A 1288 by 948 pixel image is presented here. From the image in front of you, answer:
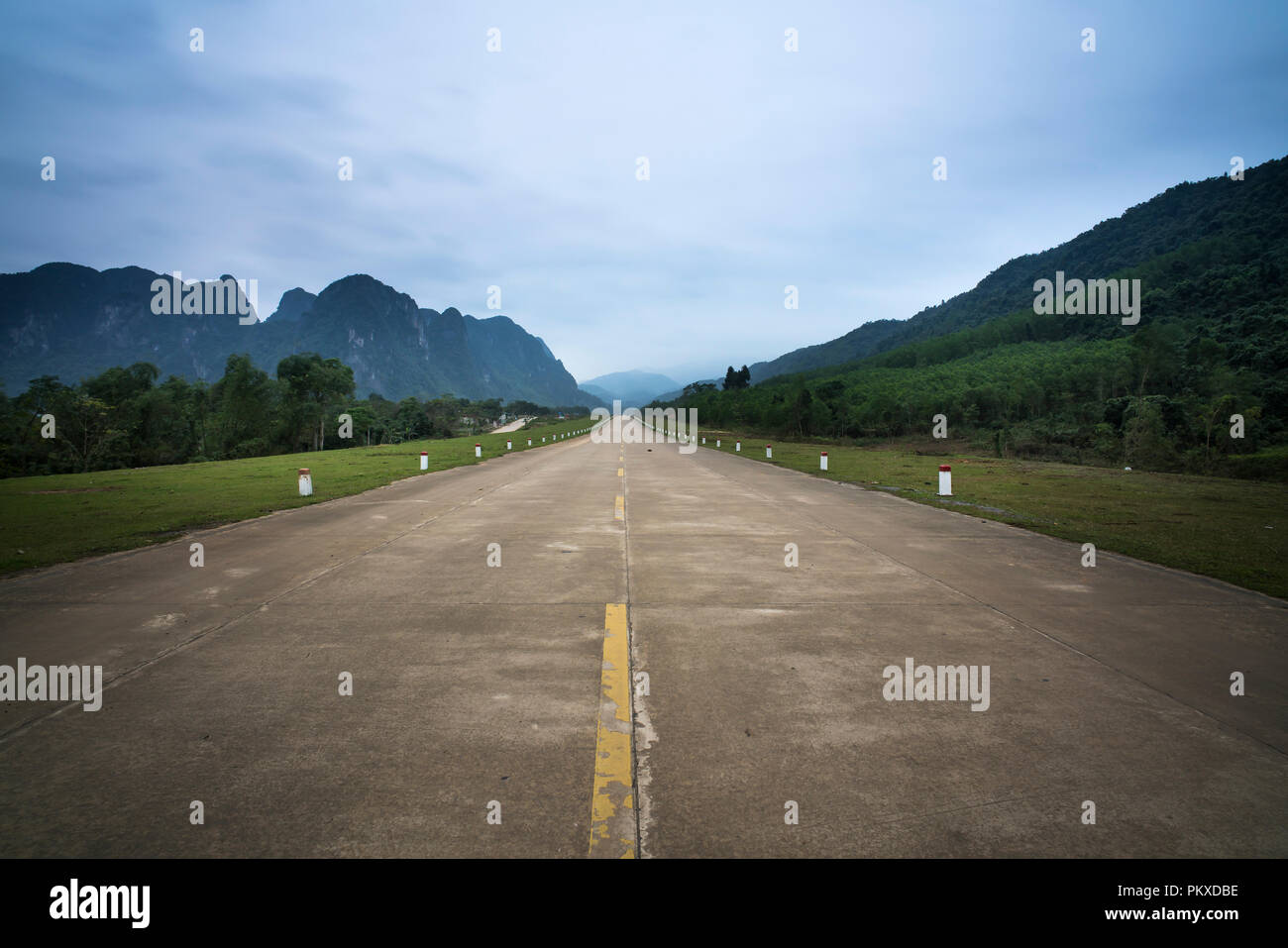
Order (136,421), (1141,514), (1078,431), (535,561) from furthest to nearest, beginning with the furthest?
(136,421), (1078,431), (1141,514), (535,561)

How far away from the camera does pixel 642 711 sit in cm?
386

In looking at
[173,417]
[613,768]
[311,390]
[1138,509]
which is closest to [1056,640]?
[613,768]

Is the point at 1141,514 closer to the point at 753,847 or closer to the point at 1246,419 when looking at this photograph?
the point at 753,847

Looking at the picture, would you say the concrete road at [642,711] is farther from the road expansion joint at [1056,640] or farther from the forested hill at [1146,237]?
the forested hill at [1146,237]

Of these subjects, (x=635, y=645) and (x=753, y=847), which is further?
(x=635, y=645)

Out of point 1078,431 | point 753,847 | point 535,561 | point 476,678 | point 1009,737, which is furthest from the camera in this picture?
point 1078,431

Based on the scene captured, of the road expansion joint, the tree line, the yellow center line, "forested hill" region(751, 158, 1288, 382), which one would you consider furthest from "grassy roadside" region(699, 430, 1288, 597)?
"forested hill" region(751, 158, 1288, 382)

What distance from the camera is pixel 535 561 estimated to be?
27.0 ft

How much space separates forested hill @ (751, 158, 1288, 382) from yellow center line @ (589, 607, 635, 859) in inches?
5388

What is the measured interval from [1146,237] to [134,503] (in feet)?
574

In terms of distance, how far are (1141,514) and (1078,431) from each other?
35.7 meters

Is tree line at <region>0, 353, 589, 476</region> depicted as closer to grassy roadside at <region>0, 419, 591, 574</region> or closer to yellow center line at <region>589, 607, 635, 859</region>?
grassy roadside at <region>0, 419, 591, 574</region>

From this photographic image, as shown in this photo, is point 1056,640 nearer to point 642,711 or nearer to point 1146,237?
point 642,711
